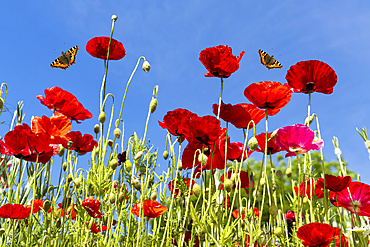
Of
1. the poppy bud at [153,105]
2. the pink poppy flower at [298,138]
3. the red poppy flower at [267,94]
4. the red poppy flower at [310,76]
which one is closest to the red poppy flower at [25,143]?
the poppy bud at [153,105]

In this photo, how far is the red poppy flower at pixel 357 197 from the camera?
1771 mm

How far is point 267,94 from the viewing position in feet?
5.46

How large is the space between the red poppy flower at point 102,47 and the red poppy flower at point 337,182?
1.15 metres

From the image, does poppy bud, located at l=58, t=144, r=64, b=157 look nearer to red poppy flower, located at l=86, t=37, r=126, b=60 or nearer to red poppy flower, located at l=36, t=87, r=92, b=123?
red poppy flower, located at l=36, t=87, r=92, b=123

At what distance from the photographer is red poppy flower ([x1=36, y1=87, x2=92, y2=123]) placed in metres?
2.17

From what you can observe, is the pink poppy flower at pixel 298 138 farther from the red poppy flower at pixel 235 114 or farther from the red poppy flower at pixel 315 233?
the red poppy flower at pixel 315 233

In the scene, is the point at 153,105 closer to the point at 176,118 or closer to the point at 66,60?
the point at 176,118

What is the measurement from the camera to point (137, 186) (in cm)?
160

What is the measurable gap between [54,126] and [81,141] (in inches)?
9.9

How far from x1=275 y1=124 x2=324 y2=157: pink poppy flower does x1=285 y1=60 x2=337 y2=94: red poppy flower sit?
0.27 metres

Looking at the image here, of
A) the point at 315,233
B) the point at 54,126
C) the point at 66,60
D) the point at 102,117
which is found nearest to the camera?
the point at 315,233

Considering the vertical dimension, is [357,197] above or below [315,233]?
above

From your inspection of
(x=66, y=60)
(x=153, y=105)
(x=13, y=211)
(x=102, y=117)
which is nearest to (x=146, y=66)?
(x=153, y=105)

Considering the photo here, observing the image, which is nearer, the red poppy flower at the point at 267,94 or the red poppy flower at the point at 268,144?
the red poppy flower at the point at 267,94
